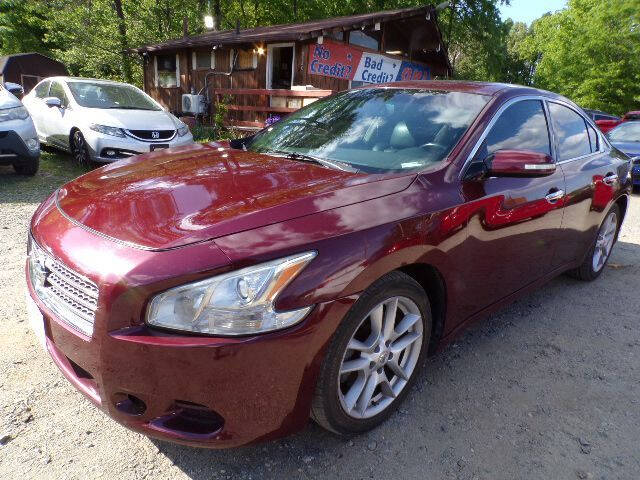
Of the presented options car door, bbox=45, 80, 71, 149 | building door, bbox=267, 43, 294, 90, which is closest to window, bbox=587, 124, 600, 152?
car door, bbox=45, 80, 71, 149

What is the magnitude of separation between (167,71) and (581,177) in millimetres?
17188

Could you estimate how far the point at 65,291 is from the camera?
1.74 metres

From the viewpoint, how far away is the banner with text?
1391cm

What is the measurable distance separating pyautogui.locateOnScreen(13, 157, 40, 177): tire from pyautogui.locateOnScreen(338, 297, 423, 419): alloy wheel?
6239 millimetres

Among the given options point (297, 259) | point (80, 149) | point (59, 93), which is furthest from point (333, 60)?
point (297, 259)

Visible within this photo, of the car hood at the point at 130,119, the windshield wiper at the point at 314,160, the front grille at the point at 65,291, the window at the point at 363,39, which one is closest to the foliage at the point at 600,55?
the window at the point at 363,39

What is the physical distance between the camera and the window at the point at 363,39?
15.0 metres

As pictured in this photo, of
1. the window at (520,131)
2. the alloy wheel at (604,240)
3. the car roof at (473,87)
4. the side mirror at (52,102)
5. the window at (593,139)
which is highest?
the car roof at (473,87)

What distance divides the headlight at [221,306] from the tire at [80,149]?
6314 millimetres

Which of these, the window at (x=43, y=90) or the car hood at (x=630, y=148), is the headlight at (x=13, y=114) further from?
the car hood at (x=630, y=148)

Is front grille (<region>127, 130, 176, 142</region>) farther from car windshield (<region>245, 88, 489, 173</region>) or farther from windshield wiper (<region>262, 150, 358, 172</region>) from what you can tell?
windshield wiper (<region>262, 150, 358, 172</region>)

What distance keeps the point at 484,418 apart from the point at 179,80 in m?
17.4

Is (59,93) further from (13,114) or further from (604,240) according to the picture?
(604,240)

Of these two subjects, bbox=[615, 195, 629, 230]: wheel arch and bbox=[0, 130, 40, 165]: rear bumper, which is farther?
bbox=[0, 130, 40, 165]: rear bumper
